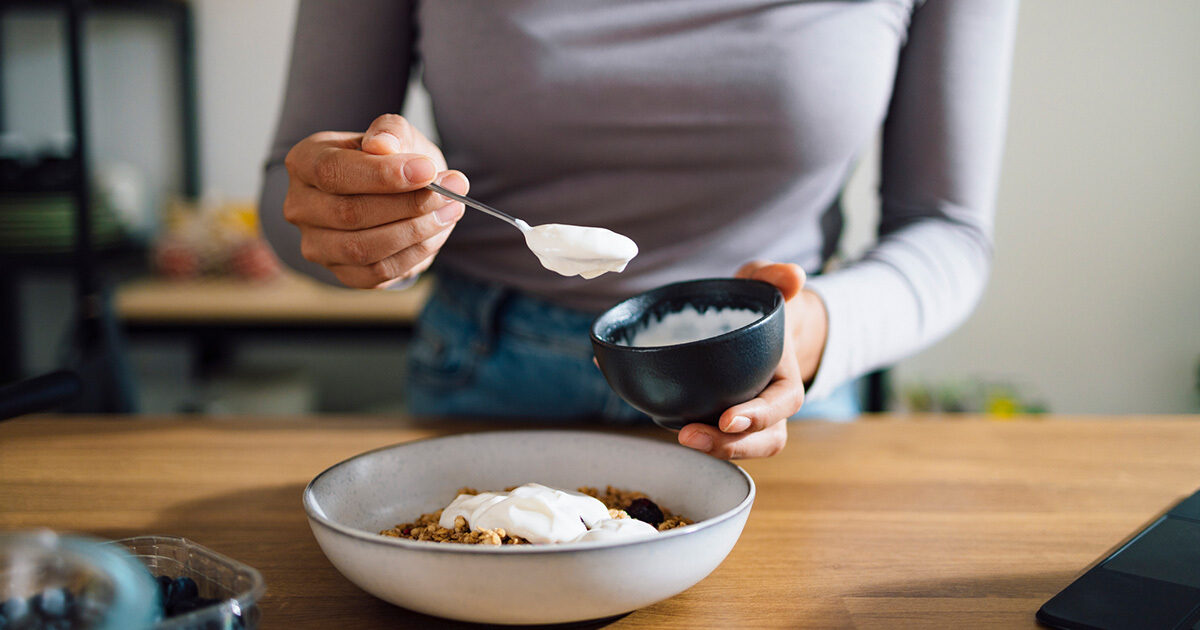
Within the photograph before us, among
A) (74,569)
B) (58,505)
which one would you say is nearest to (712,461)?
(74,569)

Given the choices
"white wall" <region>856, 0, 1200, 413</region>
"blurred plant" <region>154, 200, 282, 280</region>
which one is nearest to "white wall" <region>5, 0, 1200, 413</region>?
"white wall" <region>856, 0, 1200, 413</region>

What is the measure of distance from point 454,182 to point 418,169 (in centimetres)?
4

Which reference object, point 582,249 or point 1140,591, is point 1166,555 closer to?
point 1140,591

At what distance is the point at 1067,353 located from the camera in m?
2.55

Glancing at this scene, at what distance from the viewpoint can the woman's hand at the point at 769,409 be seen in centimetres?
58

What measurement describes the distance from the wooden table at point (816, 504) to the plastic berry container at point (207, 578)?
0.06m

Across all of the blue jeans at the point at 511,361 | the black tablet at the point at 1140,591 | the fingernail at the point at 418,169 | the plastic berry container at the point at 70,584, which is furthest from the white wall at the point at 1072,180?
the plastic berry container at the point at 70,584

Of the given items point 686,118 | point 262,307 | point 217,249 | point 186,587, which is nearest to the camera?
point 186,587

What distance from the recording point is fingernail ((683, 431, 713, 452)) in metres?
0.58

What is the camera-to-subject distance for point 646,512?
0.58m

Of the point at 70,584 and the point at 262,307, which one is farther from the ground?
the point at 70,584

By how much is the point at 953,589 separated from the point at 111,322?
164cm

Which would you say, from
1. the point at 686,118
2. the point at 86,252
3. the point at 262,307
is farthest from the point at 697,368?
the point at 86,252

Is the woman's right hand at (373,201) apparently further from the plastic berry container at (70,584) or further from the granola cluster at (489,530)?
the plastic berry container at (70,584)
